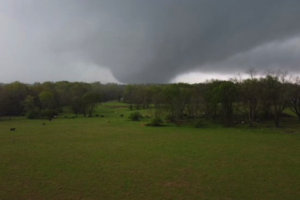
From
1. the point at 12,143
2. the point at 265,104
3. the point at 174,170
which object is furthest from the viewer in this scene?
the point at 265,104

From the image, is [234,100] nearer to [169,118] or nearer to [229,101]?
[229,101]

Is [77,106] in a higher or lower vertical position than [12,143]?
higher

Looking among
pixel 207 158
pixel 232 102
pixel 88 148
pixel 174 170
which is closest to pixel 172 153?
pixel 207 158

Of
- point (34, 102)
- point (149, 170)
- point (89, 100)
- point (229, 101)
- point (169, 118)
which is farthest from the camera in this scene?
point (34, 102)

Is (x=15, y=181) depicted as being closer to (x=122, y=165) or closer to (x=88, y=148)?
(x=122, y=165)

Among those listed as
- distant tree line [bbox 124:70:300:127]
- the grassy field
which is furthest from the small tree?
the grassy field

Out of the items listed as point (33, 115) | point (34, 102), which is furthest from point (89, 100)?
point (34, 102)
